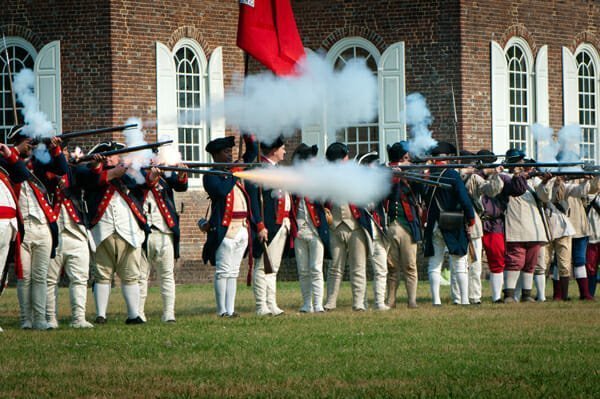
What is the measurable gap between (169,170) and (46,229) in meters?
1.41

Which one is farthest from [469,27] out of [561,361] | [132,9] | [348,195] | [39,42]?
[561,361]

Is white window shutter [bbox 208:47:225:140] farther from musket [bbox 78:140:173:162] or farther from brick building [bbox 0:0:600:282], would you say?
musket [bbox 78:140:173:162]

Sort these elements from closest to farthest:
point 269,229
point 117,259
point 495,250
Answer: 1. point 117,259
2. point 269,229
3. point 495,250

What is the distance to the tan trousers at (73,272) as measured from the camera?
13484 mm

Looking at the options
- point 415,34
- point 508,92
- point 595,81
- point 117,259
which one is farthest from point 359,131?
point 117,259

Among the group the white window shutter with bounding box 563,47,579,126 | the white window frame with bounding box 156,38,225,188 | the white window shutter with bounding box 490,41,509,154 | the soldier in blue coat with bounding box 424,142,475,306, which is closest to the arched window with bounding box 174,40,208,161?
the white window frame with bounding box 156,38,225,188

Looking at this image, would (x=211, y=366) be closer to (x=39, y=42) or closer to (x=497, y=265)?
(x=497, y=265)

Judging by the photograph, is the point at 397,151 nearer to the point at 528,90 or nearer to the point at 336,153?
the point at 336,153

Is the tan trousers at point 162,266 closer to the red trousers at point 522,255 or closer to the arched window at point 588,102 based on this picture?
the red trousers at point 522,255

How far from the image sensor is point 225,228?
14.7 meters

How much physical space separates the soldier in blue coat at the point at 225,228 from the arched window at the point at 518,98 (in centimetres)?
1103

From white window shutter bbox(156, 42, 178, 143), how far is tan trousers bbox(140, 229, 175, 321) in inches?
334

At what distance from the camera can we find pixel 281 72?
1608 cm

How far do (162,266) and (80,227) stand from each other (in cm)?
114
